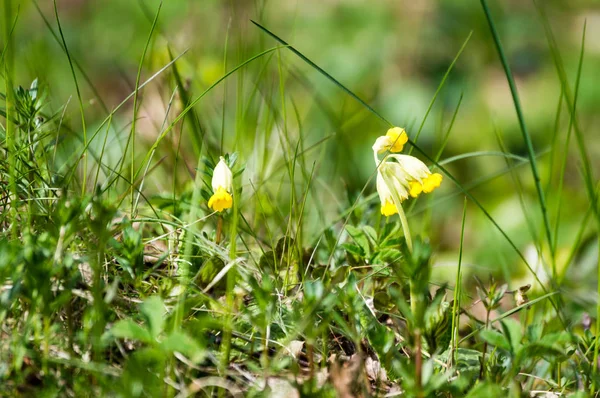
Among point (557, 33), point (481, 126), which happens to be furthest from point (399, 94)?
point (557, 33)

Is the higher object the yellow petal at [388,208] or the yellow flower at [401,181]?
the yellow flower at [401,181]

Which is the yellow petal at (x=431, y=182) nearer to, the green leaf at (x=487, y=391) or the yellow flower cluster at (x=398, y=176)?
the yellow flower cluster at (x=398, y=176)

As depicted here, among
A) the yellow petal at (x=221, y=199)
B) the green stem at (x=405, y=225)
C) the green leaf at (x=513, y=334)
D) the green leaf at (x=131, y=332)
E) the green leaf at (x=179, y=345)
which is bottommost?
the green leaf at (x=513, y=334)

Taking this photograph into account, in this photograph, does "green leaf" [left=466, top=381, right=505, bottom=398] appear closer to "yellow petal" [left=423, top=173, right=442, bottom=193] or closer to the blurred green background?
"yellow petal" [left=423, top=173, right=442, bottom=193]

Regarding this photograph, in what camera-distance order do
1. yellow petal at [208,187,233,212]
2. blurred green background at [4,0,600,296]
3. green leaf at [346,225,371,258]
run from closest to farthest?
yellow petal at [208,187,233,212] → green leaf at [346,225,371,258] → blurred green background at [4,0,600,296]

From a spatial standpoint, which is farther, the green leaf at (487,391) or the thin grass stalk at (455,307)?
the thin grass stalk at (455,307)

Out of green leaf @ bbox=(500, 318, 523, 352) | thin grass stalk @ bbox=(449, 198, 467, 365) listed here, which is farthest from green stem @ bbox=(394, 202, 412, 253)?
green leaf @ bbox=(500, 318, 523, 352)

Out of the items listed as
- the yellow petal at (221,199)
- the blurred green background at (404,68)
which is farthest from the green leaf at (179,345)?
the blurred green background at (404,68)

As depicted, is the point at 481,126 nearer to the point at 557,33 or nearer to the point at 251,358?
the point at 557,33

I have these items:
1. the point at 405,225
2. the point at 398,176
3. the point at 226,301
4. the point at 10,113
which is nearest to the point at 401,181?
the point at 398,176

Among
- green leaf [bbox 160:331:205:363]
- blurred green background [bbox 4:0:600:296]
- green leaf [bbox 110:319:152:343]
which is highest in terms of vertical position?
green leaf [bbox 110:319:152:343]
